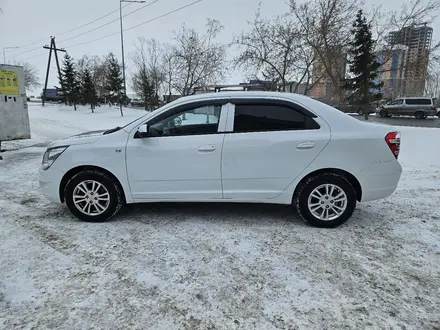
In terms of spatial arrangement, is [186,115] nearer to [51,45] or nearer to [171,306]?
[171,306]

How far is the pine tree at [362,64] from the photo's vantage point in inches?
681

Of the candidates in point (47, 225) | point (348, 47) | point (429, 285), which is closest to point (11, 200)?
point (47, 225)

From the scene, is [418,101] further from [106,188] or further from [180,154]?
[106,188]

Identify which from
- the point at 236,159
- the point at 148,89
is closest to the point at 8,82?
the point at 236,159

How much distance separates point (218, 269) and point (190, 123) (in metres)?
1.77

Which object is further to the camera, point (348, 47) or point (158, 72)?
point (158, 72)

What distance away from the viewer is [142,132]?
3.49 m

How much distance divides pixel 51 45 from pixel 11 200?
39.5 metres

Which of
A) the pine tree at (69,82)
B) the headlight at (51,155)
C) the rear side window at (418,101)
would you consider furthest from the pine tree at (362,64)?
the pine tree at (69,82)

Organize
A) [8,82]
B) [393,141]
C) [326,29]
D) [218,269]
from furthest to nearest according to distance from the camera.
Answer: [326,29], [8,82], [393,141], [218,269]

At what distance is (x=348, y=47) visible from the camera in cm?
1806

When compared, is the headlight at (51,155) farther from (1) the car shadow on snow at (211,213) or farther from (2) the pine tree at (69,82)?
(2) the pine tree at (69,82)

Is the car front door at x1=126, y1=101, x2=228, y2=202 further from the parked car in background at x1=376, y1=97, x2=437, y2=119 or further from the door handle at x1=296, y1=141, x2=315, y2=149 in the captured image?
the parked car in background at x1=376, y1=97, x2=437, y2=119

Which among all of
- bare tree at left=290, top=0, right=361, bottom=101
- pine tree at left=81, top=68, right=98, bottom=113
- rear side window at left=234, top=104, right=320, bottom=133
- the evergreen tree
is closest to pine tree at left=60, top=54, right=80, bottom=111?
pine tree at left=81, top=68, right=98, bottom=113
